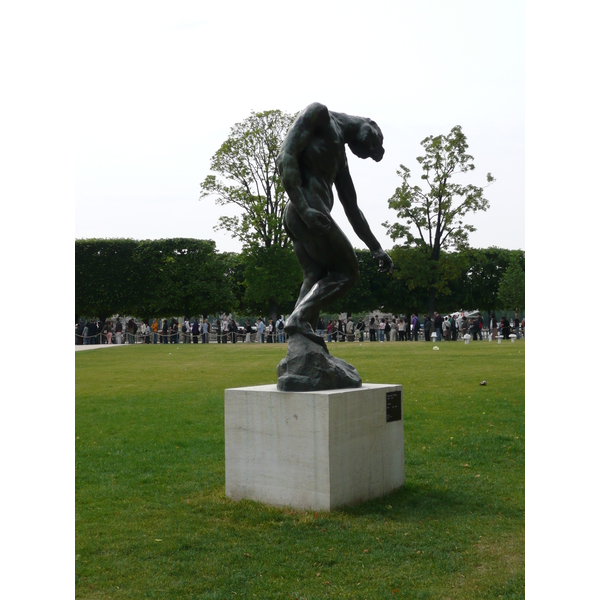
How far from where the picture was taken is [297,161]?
18.8ft

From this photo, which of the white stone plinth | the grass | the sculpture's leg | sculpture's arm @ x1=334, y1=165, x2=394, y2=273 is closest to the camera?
the grass

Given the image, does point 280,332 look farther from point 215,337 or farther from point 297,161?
point 297,161

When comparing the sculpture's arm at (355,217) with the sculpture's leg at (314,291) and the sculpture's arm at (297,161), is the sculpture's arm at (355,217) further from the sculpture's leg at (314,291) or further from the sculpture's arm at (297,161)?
the sculpture's arm at (297,161)


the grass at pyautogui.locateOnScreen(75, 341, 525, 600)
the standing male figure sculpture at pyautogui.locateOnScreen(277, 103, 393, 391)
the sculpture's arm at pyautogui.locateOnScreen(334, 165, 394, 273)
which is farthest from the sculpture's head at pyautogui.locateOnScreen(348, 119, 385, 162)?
the grass at pyautogui.locateOnScreen(75, 341, 525, 600)

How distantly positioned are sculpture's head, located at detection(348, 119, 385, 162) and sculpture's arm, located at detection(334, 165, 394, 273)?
0.65ft

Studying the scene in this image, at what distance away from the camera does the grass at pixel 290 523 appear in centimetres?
401

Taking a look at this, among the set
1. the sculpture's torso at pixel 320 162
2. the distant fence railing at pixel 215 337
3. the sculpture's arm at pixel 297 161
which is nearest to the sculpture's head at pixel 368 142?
the sculpture's torso at pixel 320 162

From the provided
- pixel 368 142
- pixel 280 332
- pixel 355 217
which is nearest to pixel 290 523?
pixel 355 217

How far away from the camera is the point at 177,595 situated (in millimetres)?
3861

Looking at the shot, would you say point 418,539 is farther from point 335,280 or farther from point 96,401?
point 96,401

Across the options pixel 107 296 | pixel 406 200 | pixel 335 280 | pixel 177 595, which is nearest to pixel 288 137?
pixel 335 280

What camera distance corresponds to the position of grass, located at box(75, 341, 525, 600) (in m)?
4.01

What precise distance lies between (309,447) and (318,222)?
71.7 inches

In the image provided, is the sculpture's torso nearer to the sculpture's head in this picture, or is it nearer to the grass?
the sculpture's head
